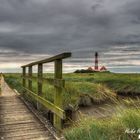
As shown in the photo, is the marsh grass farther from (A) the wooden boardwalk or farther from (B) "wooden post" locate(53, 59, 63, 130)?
(A) the wooden boardwalk

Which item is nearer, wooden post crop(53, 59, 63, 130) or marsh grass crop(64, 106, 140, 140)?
marsh grass crop(64, 106, 140, 140)

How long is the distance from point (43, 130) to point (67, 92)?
305 inches

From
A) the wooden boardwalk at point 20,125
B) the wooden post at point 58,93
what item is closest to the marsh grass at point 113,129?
the wooden post at point 58,93

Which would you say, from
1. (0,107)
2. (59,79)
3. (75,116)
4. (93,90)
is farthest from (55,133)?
(93,90)

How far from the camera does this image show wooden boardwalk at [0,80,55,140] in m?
7.32

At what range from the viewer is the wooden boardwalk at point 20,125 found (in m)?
7.32

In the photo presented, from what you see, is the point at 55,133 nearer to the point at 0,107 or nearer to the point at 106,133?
the point at 106,133

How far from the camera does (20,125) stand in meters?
8.39

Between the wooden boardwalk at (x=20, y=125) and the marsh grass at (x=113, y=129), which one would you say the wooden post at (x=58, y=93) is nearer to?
the wooden boardwalk at (x=20, y=125)

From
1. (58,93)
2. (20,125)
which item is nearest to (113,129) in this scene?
(58,93)

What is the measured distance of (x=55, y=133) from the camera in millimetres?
7371

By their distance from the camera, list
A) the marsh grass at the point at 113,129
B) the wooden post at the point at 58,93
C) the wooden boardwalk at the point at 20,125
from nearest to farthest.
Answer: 1. the marsh grass at the point at 113,129
2. the wooden post at the point at 58,93
3. the wooden boardwalk at the point at 20,125

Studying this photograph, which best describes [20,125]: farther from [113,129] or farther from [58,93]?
[113,129]

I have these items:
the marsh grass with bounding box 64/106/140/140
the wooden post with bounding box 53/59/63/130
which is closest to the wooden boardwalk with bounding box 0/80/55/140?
the wooden post with bounding box 53/59/63/130
